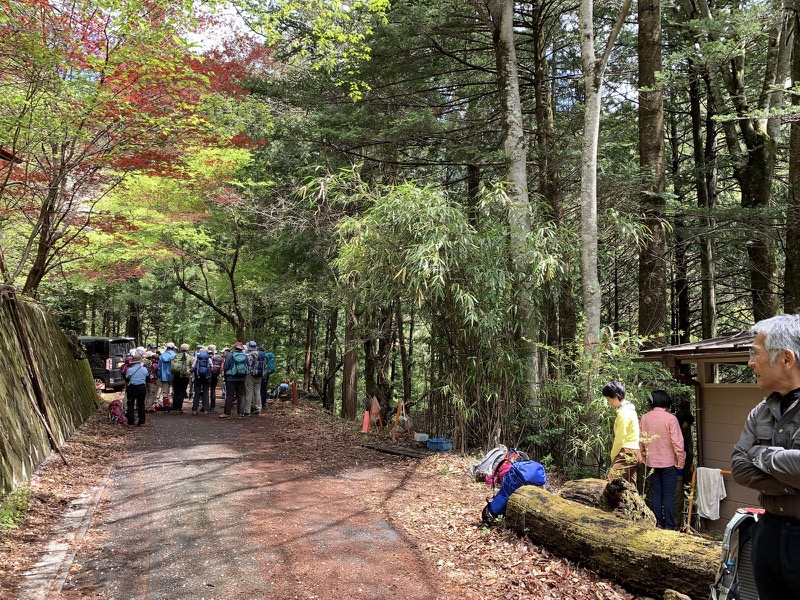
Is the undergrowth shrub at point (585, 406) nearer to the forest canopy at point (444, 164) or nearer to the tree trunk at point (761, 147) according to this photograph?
the forest canopy at point (444, 164)

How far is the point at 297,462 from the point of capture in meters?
8.01

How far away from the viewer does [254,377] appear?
487 inches

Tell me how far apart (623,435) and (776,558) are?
3573mm

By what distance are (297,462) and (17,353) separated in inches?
153

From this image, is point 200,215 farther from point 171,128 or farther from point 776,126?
point 776,126

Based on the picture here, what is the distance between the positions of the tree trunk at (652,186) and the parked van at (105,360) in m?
15.0

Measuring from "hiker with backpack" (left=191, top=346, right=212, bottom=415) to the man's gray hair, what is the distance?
11.7 meters

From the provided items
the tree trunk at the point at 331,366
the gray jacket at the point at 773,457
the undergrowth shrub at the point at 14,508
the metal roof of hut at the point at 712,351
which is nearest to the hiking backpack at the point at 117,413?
the undergrowth shrub at the point at 14,508

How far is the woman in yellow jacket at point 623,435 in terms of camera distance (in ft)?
17.7

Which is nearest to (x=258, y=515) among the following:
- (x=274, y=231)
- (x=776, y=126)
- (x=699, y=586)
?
Answer: (x=699, y=586)

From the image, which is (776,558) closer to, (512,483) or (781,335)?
→ (781,335)

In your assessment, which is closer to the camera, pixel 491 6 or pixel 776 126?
pixel 491 6

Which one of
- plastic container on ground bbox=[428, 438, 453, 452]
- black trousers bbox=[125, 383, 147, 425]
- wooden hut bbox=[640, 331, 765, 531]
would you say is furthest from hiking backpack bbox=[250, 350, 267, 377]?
wooden hut bbox=[640, 331, 765, 531]

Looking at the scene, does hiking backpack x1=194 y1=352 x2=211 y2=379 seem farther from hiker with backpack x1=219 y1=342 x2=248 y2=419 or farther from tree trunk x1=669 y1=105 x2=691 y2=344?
tree trunk x1=669 y1=105 x2=691 y2=344
